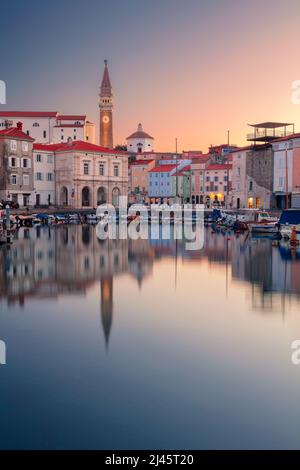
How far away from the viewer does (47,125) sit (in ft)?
303

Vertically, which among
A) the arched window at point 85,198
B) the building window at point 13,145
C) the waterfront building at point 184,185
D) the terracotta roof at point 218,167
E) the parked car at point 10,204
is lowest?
the parked car at point 10,204

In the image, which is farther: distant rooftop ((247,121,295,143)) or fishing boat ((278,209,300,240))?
distant rooftop ((247,121,295,143))

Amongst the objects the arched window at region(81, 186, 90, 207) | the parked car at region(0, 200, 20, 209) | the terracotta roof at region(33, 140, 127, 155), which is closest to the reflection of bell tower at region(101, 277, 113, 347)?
the parked car at region(0, 200, 20, 209)

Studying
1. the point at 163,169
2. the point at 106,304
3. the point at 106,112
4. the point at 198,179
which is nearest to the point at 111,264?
the point at 106,304

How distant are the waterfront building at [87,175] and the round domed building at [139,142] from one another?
5055cm

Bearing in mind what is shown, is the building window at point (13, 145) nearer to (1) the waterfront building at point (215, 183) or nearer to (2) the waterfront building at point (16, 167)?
(2) the waterfront building at point (16, 167)

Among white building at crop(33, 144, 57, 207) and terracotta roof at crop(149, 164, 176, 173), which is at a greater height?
terracotta roof at crop(149, 164, 176, 173)

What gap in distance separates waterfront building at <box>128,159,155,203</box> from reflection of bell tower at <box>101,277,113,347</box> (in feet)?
257

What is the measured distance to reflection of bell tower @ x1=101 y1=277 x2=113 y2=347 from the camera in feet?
41.1

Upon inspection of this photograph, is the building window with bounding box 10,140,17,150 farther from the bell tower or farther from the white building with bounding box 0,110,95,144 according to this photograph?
the bell tower

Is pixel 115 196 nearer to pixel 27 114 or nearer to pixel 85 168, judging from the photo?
pixel 85 168

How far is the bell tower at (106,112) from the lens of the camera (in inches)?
4392

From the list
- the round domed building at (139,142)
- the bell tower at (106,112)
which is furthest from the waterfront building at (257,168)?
the round domed building at (139,142)

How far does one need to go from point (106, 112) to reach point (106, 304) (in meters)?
102
